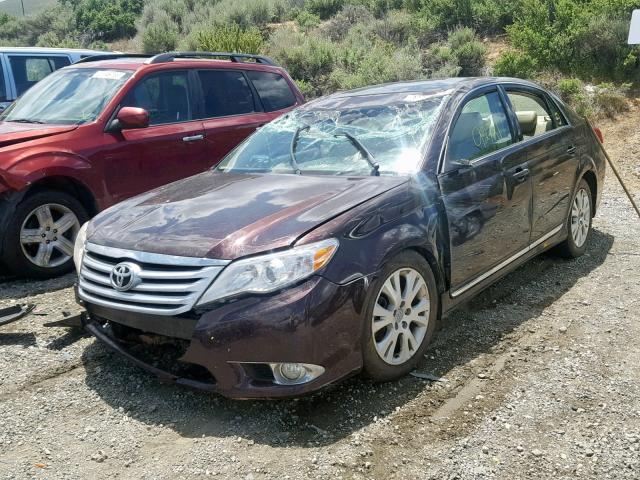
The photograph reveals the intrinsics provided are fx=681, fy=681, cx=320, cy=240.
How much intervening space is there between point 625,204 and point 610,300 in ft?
11.2

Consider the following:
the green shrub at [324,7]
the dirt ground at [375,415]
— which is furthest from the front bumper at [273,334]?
the green shrub at [324,7]

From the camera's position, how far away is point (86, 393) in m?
3.73

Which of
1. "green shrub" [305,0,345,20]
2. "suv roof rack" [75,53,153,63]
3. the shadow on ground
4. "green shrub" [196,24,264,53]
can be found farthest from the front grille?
"green shrub" [305,0,345,20]

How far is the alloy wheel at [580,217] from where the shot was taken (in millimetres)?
5797

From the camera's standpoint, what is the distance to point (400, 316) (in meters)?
3.67

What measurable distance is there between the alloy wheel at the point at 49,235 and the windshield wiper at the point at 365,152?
2661mm

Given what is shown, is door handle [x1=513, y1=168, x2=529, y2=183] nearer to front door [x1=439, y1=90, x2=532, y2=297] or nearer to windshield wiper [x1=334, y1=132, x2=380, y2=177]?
front door [x1=439, y1=90, x2=532, y2=297]

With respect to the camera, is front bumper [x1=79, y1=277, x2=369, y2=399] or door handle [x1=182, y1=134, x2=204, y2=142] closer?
front bumper [x1=79, y1=277, x2=369, y2=399]

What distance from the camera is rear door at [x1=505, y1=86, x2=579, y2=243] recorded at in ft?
16.6

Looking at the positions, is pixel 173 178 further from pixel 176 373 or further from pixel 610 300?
pixel 610 300

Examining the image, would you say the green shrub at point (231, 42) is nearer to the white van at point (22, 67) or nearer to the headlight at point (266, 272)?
the white van at point (22, 67)

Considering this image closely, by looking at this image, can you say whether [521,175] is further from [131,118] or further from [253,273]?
[131,118]

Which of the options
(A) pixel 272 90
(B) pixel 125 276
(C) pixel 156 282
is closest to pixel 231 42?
(A) pixel 272 90

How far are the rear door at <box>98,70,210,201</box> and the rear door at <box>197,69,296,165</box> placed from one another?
158 millimetres
